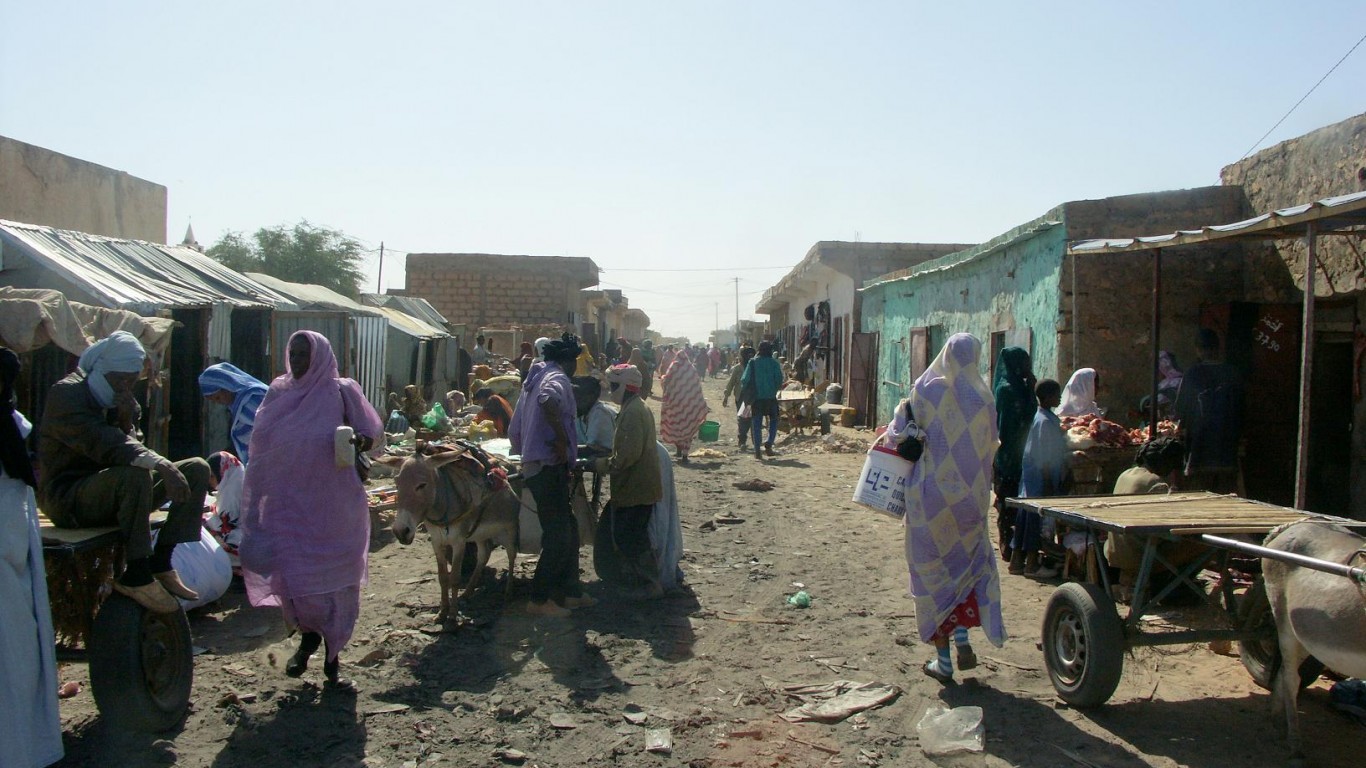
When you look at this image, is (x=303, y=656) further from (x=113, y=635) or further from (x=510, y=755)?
(x=510, y=755)

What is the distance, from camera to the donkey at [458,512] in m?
5.70

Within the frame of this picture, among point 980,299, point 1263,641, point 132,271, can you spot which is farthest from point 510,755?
point 980,299

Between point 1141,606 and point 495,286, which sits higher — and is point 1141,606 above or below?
below

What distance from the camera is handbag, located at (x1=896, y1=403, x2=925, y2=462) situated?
16.5 ft

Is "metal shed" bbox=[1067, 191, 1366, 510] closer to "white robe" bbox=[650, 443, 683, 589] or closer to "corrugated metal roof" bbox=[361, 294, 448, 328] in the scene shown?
"white robe" bbox=[650, 443, 683, 589]

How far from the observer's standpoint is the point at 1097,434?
7.71m

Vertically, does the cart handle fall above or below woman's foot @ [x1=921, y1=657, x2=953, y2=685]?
above

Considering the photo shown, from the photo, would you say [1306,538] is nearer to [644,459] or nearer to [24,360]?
[644,459]

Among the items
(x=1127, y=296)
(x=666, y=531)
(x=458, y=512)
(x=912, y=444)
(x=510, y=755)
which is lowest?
(x=510, y=755)

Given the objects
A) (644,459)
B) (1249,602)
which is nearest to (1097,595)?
(1249,602)

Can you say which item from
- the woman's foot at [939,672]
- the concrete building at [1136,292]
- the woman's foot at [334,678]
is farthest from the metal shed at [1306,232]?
the woman's foot at [334,678]

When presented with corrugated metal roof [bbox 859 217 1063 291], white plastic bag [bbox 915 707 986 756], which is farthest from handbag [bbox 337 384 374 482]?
corrugated metal roof [bbox 859 217 1063 291]

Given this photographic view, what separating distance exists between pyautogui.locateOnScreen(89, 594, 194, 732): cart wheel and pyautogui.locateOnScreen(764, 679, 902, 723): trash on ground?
2.79 metres

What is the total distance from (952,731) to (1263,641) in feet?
5.62
